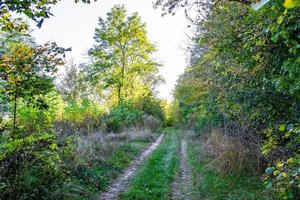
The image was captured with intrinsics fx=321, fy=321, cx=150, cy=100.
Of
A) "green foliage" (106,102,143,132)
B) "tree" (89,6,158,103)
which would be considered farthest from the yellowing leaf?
"tree" (89,6,158,103)

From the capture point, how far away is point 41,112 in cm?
1091

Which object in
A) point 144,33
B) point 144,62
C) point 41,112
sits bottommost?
point 41,112

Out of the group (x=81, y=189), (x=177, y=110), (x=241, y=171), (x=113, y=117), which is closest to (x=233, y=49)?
(x=241, y=171)

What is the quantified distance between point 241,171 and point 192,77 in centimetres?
781

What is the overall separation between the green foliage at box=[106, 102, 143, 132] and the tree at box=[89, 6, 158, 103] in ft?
21.0

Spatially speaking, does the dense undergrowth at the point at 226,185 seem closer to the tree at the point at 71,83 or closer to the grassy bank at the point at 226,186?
the grassy bank at the point at 226,186

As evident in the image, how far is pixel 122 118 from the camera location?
2498cm

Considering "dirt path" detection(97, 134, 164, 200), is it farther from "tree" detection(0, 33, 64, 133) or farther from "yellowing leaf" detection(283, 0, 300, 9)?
"yellowing leaf" detection(283, 0, 300, 9)

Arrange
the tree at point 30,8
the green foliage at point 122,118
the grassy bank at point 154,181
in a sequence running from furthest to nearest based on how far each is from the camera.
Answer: the green foliage at point 122,118 < the grassy bank at point 154,181 < the tree at point 30,8

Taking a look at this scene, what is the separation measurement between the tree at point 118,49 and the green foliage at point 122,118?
6.40 metres

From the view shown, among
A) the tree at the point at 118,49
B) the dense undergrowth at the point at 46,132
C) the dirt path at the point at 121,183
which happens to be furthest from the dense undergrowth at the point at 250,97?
the tree at the point at 118,49

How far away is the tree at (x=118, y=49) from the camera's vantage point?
33375mm

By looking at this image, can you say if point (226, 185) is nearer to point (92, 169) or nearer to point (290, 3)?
point (92, 169)

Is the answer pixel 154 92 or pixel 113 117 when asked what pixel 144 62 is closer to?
pixel 154 92
